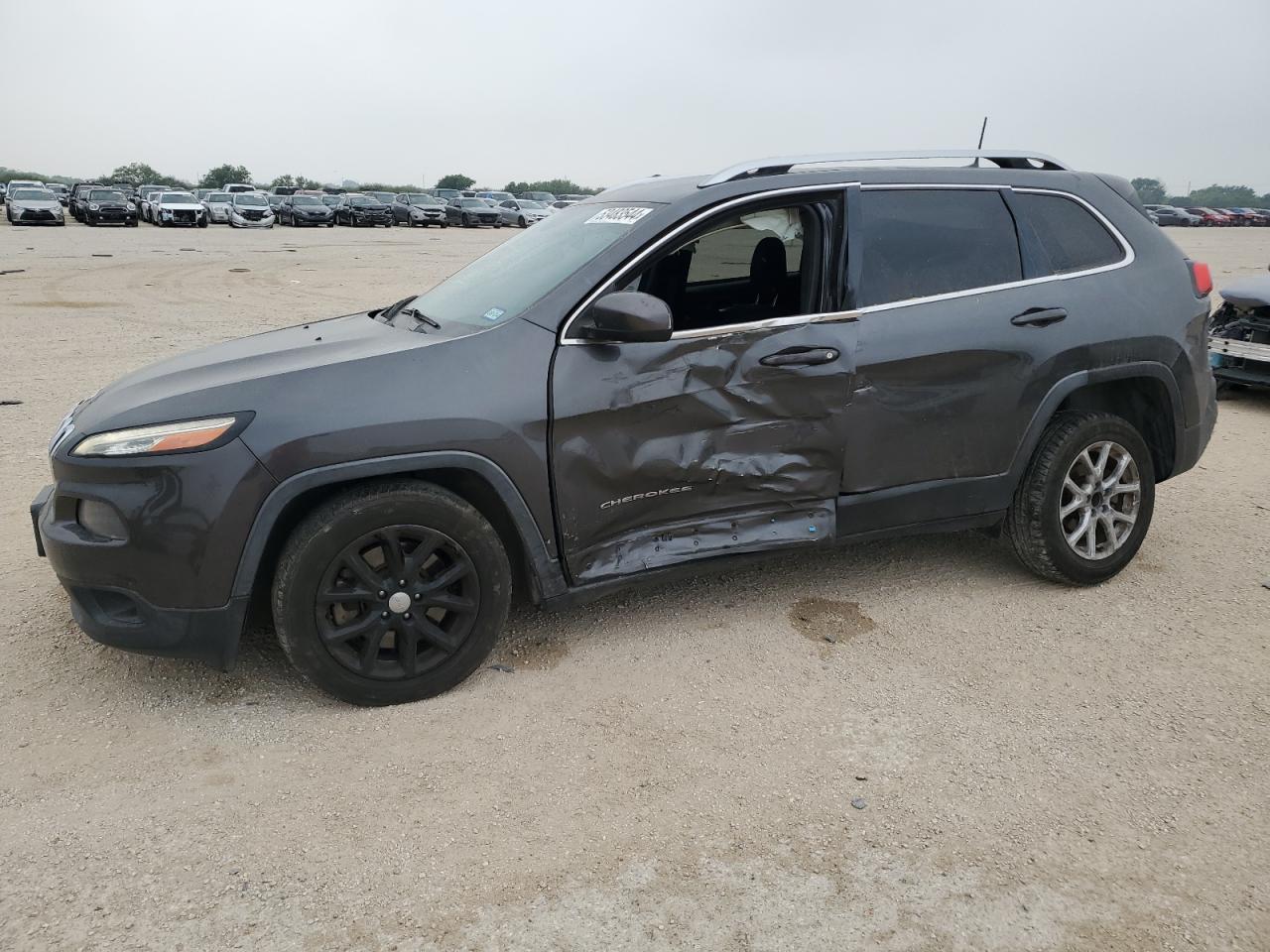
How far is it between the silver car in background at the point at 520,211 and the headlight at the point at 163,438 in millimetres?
40723

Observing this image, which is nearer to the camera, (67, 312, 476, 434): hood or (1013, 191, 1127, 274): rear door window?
(67, 312, 476, 434): hood

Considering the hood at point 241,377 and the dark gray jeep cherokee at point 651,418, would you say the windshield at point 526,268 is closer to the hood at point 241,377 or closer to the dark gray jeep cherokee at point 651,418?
the dark gray jeep cherokee at point 651,418

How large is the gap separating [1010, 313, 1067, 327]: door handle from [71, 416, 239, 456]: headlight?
303 centimetres

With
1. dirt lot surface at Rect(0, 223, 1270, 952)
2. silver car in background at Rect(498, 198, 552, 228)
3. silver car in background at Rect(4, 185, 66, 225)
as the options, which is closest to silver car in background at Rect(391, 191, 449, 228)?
silver car in background at Rect(498, 198, 552, 228)

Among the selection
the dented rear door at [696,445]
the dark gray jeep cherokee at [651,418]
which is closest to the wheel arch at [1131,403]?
the dark gray jeep cherokee at [651,418]

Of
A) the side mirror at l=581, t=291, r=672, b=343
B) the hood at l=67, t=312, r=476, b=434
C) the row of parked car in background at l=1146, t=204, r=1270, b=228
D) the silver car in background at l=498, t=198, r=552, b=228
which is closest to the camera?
the hood at l=67, t=312, r=476, b=434

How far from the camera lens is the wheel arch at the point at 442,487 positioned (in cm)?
310

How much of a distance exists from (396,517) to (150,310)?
1138cm

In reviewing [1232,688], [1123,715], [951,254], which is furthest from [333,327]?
[1232,688]

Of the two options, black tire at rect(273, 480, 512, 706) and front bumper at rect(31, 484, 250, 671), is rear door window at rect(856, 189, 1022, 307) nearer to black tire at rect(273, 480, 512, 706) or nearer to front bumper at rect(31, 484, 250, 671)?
black tire at rect(273, 480, 512, 706)

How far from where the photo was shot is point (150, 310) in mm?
12891

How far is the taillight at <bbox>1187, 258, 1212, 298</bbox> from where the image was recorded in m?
4.50

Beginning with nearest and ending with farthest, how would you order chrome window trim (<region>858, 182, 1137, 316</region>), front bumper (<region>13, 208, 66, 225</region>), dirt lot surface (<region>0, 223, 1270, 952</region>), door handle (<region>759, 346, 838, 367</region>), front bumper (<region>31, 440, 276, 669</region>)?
dirt lot surface (<region>0, 223, 1270, 952</region>) < front bumper (<region>31, 440, 276, 669</region>) < door handle (<region>759, 346, 838, 367</region>) < chrome window trim (<region>858, 182, 1137, 316</region>) < front bumper (<region>13, 208, 66, 225</region>)

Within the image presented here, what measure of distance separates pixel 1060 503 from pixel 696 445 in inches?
69.2
